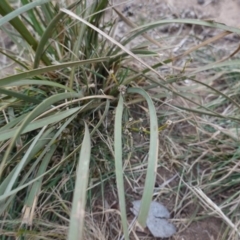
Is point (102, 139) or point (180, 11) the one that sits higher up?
point (180, 11)

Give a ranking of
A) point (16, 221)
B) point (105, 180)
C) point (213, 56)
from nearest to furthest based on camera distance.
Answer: point (16, 221), point (105, 180), point (213, 56)

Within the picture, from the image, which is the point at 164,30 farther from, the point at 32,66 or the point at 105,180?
the point at 105,180

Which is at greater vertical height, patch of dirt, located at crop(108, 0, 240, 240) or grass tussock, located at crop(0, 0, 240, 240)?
patch of dirt, located at crop(108, 0, 240, 240)

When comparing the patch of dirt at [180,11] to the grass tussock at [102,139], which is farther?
the patch of dirt at [180,11]

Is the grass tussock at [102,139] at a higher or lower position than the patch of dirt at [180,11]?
lower

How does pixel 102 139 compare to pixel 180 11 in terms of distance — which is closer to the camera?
pixel 102 139

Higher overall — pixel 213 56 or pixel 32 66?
pixel 213 56

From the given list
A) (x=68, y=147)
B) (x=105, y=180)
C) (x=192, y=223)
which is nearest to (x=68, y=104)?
(x=68, y=147)

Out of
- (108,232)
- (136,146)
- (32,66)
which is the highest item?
(32,66)

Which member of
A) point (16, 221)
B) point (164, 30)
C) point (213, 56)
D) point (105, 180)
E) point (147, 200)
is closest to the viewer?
point (147, 200)

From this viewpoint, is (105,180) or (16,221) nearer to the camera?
(16,221)

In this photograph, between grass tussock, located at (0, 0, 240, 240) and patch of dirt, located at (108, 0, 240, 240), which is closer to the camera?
grass tussock, located at (0, 0, 240, 240)
